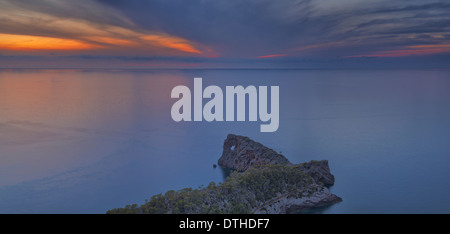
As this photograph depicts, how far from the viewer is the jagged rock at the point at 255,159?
20.5 meters

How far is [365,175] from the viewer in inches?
947

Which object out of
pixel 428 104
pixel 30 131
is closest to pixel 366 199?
pixel 30 131

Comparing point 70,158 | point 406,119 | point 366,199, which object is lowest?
point 366,199

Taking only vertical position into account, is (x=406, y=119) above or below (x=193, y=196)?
above

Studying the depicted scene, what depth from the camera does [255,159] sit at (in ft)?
72.2

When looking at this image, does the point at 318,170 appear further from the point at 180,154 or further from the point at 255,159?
the point at 180,154

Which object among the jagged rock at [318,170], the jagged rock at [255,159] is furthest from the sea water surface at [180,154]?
the jagged rock at [255,159]

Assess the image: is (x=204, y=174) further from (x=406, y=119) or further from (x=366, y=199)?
(x=406, y=119)

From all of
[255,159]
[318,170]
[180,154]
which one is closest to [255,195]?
[255,159]

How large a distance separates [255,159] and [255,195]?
6.62 meters

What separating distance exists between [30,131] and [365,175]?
Result: 36.1 m

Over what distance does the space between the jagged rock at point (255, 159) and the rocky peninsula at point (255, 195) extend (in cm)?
7

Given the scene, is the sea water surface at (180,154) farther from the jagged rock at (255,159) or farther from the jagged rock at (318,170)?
the jagged rock at (255,159)

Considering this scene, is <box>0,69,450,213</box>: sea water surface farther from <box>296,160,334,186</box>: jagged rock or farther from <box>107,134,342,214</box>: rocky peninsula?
<box>107,134,342,214</box>: rocky peninsula
